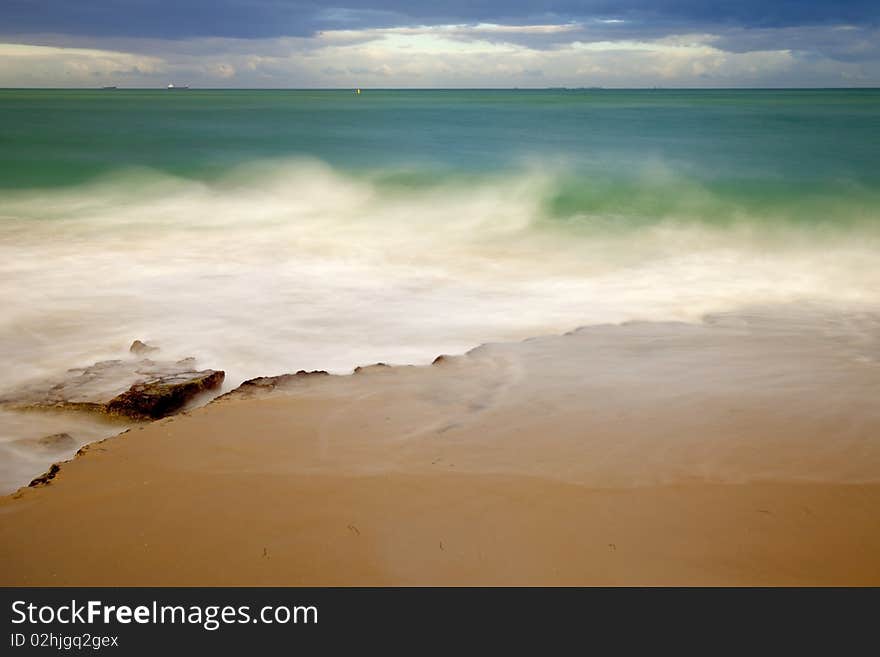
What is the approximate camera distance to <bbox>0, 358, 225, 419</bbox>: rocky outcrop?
15.4 ft

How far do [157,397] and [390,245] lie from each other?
25.1ft

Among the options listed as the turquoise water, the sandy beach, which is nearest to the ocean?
the turquoise water

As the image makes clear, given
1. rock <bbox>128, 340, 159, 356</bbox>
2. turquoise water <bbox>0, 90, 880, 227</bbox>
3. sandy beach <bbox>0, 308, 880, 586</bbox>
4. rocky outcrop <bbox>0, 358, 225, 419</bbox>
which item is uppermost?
turquoise water <bbox>0, 90, 880, 227</bbox>

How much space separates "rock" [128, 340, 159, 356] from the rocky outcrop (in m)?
0.60

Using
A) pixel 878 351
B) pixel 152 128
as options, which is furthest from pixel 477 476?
pixel 152 128

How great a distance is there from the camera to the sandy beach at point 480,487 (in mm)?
2912

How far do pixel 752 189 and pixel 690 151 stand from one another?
291 inches

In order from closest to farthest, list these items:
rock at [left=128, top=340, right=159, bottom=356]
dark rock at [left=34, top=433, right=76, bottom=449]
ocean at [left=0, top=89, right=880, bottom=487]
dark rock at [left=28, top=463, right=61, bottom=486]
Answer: dark rock at [left=28, top=463, right=61, bottom=486], dark rock at [left=34, top=433, right=76, bottom=449], rock at [left=128, top=340, right=159, bottom=356], ocean at [left=0, top=89, right=880, bottom=487]

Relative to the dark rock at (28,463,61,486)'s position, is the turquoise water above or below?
above

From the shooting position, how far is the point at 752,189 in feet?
50.6

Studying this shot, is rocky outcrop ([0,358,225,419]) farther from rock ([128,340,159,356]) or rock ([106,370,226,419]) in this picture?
rock ([128,340,159,356])
